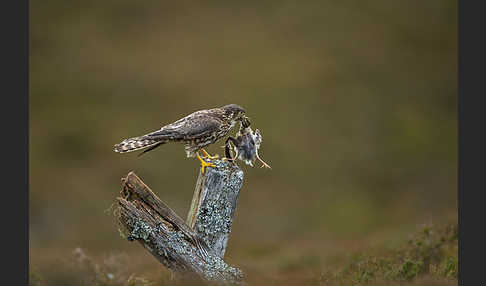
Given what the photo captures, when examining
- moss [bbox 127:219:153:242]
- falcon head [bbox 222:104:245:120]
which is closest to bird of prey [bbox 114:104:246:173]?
falcon head [bbox 222:104:245:120]

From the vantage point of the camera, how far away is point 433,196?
21.8 metres

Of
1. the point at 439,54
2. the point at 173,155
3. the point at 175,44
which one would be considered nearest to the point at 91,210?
the point at 173,155

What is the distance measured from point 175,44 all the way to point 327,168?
481 inches

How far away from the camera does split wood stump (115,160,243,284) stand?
686cm

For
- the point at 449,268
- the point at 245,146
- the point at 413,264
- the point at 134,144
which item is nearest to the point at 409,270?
the point at 413,264

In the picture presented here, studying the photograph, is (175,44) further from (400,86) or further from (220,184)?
(220,184)

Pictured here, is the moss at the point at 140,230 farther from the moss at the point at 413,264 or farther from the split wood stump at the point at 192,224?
the moss at the point at 413,264

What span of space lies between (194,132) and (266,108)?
17.1 m

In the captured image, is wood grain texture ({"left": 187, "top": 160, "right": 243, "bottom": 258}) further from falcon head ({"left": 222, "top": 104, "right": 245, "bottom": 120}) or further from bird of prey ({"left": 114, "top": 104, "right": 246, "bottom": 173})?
falcon head ({"left": 222, "top": 104, "right": 245, "bottom": 120})

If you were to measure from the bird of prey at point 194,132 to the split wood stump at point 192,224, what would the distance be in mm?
414

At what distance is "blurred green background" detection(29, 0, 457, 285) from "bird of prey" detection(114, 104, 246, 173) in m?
6.95

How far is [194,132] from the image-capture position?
8000 mm

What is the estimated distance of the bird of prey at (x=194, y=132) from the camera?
25.0 feet

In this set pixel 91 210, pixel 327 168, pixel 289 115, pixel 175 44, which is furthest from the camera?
pixel 175 44
